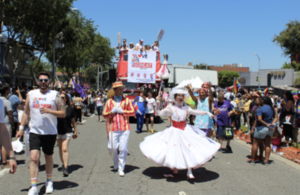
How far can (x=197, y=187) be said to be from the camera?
5230 millimetres

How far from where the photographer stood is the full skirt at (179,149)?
547cm

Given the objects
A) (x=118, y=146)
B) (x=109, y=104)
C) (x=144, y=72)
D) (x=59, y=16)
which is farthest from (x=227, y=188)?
(x=59, y=16)

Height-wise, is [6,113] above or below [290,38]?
below

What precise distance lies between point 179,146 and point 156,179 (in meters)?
0.81

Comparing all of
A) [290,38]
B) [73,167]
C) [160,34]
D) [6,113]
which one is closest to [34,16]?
[160,34]

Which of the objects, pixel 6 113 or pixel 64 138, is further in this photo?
pixel 6 113

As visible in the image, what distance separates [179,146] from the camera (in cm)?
558

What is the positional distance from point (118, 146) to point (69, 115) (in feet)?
4.10

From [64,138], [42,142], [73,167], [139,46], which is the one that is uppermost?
[139,46]

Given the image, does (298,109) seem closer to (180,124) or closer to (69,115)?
(180,124)

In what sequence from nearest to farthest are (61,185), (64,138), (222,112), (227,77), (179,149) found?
1. (61,185)
2. (179,149)
3. (64,138)
4. (222,112)
5. (227,77)

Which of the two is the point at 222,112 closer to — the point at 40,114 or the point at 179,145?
the point at 179,145

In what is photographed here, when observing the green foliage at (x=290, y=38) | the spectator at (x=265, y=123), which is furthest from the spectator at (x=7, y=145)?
the green foliage at (x=290, y=38)

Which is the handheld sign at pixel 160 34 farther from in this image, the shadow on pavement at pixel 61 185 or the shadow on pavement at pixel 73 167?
the shadow on pavement at pixel 61 185
